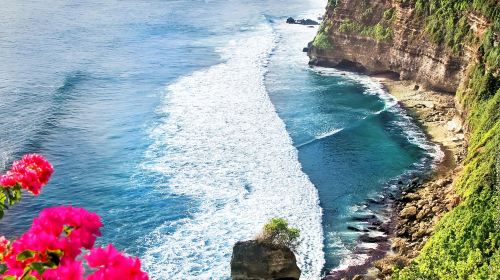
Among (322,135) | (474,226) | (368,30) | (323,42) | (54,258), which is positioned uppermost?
(54,258)

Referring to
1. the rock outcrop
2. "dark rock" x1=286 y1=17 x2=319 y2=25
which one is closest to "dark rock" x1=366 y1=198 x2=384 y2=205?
the rock outcrop

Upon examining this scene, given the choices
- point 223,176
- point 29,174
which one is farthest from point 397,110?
point 29,174

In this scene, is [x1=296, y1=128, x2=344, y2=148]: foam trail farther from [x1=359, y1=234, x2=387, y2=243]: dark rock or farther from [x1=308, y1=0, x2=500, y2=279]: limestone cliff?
[x1=359, y1=234, x2=387, y2=243]: dark rock

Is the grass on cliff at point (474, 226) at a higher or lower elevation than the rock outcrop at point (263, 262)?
higher

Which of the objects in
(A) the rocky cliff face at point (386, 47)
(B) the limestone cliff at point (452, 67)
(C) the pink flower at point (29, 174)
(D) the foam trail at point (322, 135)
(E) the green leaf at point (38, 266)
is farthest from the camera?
(A) the rocky cliff face at point (386, 47)

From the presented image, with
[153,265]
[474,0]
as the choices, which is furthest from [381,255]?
[474,0]

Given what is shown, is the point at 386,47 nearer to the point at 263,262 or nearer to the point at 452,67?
the point at 452,67

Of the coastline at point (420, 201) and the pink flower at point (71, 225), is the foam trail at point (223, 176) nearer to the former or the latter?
the coastline at point (420, 201)

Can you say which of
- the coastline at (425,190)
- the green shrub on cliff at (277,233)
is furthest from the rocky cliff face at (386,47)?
the green shrub on cliff at (277,233)
